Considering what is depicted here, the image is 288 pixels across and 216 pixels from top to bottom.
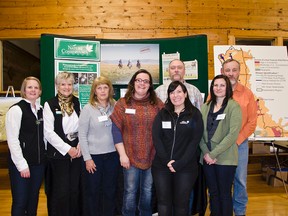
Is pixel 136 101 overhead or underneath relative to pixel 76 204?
overhead

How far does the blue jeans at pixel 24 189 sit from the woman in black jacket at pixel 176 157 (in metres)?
0.96

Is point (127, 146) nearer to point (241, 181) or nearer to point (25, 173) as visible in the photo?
point (25, 173)

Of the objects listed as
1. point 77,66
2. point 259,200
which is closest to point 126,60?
point 77,66

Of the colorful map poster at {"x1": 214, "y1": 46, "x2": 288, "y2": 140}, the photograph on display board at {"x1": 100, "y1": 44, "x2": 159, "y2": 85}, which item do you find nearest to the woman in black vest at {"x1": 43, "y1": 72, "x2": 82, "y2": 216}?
the photograph on display board at {"x1": 100, "y1": 44, "x2": 159, "y2": 85}

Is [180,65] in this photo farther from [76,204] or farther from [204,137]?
[76,204]

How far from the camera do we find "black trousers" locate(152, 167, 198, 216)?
7.03 ft

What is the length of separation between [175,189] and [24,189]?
1.18m

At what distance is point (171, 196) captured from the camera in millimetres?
2191

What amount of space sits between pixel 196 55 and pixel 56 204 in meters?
2.38

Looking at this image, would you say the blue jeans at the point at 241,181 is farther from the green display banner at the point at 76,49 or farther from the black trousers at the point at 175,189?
the green display banner at the point at 76,49

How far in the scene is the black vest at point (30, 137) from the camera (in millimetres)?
2297

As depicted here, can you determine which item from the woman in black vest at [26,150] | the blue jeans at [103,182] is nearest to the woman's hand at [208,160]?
the blue jeans at [103,182]

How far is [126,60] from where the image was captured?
12.7ft

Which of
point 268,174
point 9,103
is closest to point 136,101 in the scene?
point 9,103
